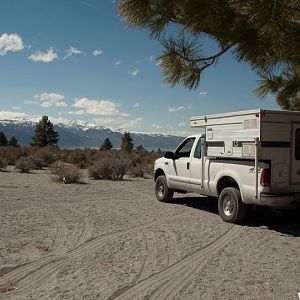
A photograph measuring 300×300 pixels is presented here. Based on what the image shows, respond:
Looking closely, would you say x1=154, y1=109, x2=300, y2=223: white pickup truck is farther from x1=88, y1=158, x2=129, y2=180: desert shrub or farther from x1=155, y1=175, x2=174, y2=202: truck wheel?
x1=88, y1=158, x2=129, y2=180: desert shrub

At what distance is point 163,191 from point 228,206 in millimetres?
3705

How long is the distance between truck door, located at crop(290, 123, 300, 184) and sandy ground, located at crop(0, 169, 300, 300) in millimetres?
1100

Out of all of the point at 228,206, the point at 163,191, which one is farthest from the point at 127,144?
the point at 228,206

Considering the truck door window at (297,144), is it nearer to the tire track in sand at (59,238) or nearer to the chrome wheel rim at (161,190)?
the chrome wheel rim at (161,190)

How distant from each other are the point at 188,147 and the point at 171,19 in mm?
5155

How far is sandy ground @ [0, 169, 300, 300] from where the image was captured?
6.23 meters

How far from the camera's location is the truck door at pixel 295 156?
10.6m

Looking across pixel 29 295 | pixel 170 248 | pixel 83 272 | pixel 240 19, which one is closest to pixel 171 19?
pixel 240 19

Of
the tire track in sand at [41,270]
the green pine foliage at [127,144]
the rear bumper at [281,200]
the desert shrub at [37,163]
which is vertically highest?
the green pine foliage at [127,144]

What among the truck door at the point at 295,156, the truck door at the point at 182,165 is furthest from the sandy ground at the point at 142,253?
the truck door at the point at 295,156

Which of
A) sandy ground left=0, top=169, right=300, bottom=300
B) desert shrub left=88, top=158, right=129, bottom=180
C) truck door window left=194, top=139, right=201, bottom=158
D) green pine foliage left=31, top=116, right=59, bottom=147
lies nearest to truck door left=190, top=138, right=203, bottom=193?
truck door window left=194, top=139, right=201, bottom=158

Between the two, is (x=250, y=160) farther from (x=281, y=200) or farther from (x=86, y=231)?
(x=86, y=231)

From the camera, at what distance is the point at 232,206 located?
11.1 m

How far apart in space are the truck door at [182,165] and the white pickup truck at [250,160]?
94cm
